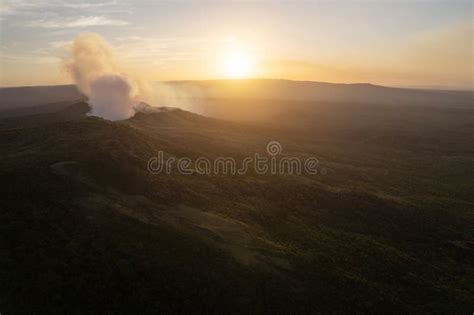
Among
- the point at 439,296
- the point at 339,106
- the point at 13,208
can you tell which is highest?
the point at 339,106

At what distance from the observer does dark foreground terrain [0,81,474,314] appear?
2097cm

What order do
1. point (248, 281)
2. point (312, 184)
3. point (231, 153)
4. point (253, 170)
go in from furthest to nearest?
point (231, 153), point (253, 170), point (312, 184), point (248, 281)

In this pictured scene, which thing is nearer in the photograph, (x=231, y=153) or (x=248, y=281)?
(x=248, y=281)

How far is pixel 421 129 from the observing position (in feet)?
333

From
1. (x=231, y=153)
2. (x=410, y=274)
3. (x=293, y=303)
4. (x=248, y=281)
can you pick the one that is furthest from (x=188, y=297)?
(x=231, y=153)

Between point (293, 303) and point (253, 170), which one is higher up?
point (253, 170)

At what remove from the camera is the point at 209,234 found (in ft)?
86.4

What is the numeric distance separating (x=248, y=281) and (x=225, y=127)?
56.9 meters

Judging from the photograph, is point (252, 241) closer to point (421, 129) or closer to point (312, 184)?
point (312, 184)

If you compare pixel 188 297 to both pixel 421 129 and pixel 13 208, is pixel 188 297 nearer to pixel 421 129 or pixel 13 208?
pixel 13 208

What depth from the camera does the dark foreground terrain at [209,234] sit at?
68.8 ft

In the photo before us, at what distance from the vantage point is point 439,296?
22969 millimetres


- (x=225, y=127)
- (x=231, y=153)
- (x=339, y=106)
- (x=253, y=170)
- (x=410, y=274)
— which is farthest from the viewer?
(x=339, y=106)

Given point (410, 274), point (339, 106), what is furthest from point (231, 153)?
point (339, 106)
